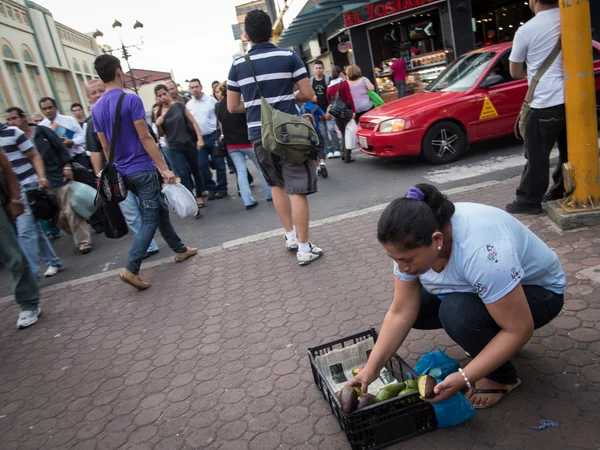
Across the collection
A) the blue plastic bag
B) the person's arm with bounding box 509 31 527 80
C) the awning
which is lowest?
the blue plastic bag

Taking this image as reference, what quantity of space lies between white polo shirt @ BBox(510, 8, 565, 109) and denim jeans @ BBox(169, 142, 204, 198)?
4.73 meters

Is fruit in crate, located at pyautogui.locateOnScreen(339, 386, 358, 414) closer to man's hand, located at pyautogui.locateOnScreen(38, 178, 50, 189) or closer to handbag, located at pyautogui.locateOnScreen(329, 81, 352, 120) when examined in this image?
man's hand, located at pyautogui.locateOnScreen(38, 178, 50, 189)

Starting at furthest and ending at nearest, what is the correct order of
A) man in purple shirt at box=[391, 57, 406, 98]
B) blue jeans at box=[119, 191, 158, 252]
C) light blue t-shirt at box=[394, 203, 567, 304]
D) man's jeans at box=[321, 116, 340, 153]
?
man in purple shirt at box=[391, 57, 406, 98] → man's jeans at box=[321, 116, 340, 153] → blue jeans at box=[119, 191, 158, 252] → light blue t-shirt at box=[394, 203, 567, 304]

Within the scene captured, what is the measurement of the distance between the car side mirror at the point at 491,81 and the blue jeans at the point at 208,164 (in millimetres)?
4155

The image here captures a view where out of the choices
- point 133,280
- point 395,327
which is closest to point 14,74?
point 133,280

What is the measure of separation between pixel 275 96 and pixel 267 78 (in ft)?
0.56

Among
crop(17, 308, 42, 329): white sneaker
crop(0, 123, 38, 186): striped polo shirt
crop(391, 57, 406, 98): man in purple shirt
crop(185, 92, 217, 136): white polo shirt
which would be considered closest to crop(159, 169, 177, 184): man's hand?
crop(0, 123, 38, 186): striped polo shirt

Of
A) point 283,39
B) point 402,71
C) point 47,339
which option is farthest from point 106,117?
point 283,39

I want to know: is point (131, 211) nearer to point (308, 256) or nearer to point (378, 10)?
point (308, 256)

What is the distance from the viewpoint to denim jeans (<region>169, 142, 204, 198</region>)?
7238 mm

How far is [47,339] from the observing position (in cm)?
398

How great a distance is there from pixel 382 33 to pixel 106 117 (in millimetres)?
13051

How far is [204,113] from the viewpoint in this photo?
7727 mm

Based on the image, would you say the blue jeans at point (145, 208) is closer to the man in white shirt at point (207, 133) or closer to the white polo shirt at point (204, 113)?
the man in white shirt at point (207, 133)
